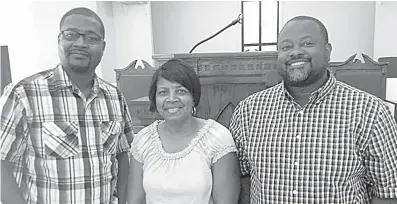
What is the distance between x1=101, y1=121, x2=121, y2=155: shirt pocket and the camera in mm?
1451

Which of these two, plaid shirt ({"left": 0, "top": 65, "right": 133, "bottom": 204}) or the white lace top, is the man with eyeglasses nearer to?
plaid shirt ({"left": 0, "top": 65, "right": 133, "bottom": 204})

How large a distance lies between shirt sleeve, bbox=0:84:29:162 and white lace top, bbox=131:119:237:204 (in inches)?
17.0

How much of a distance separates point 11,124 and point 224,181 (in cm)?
77

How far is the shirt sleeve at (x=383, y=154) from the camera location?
1362 mm

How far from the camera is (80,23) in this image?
4.52ft

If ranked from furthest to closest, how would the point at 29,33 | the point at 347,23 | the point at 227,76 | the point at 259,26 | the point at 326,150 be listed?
1. the point at 259,26
2. the point at 347,23
3. the point at 29,33
4. the point at 227,76
5. the point at 326,150

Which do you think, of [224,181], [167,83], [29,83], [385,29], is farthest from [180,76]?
[385,29]

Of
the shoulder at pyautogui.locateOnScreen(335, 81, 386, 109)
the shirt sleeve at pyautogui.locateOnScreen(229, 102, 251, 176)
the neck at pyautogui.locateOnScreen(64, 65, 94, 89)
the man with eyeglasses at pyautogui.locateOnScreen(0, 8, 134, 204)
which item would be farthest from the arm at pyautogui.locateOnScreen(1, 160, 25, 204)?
the shoulder at pyautogui.locateOnScreen(335, 81, 386, 109)

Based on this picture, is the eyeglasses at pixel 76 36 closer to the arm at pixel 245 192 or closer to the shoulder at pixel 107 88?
the shoulder at pixel 107 88

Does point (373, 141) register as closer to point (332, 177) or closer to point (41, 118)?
point (332, 177)

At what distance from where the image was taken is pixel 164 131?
1.57 m

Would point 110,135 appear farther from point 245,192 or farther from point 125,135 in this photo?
point 245,192

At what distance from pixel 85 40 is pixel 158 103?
35 centimetres

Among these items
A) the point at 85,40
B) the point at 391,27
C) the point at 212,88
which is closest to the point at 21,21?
the point at 212,88
